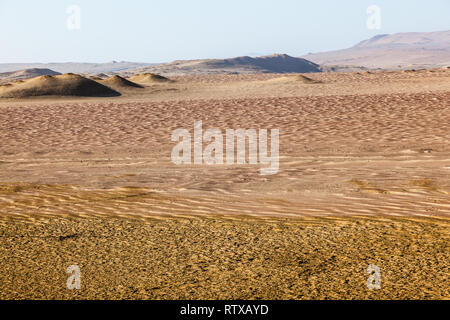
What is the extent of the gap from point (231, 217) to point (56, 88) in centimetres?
2308

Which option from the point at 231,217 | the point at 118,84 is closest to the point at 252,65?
the point at 118,84

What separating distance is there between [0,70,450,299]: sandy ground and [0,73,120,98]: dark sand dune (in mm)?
13675

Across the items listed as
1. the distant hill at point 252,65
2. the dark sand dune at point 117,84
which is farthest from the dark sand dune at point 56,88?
the distant hill at point 252,65

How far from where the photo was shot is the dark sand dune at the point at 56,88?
86.5 ft

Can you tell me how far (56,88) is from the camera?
1077 inches

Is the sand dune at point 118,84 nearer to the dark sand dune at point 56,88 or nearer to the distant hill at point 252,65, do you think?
the dark sand dune at point 56,88

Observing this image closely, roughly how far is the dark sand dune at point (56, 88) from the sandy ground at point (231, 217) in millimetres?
13675

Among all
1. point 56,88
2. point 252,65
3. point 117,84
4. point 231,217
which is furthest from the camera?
point 252,65

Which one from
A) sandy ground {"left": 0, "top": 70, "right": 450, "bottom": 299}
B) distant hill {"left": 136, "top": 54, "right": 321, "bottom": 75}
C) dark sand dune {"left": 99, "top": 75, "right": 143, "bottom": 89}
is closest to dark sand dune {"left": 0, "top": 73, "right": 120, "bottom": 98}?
dark sand dune {"left": 99, "top": 75, "right": 143, "bottom": 89}

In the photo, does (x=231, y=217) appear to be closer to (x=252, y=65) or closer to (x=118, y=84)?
(x=118, y=84)

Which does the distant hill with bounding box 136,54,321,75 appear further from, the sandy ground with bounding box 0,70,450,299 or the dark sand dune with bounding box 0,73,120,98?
the sandy ground with bounding box 0,70,450,299

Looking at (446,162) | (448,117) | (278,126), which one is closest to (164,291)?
(446,162)

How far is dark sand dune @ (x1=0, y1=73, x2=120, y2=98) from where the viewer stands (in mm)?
26375
